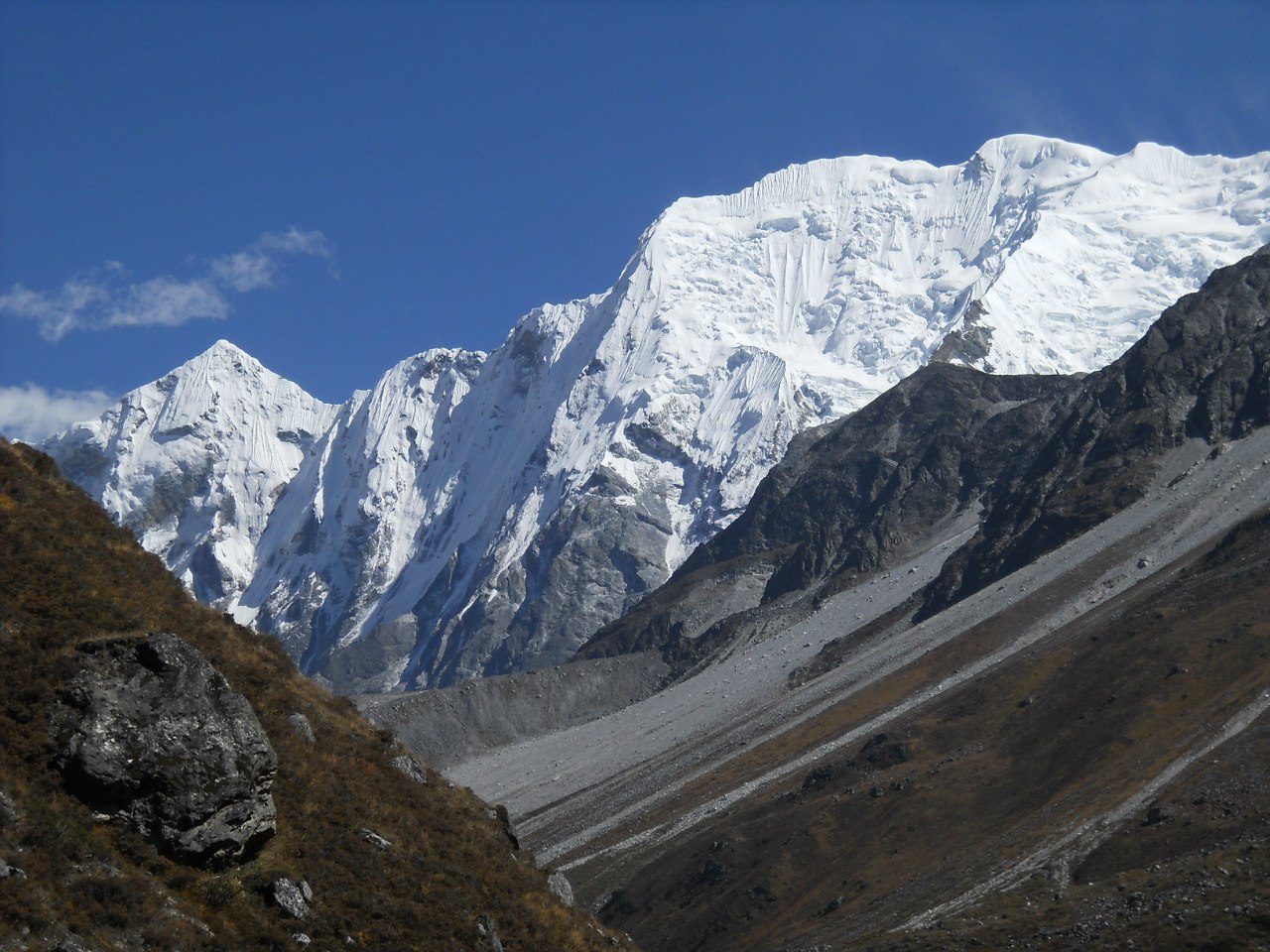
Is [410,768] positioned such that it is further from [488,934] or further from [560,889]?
[488,934]

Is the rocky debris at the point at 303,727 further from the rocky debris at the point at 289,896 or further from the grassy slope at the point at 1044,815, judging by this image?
the grassy slope at the point at 1044,815

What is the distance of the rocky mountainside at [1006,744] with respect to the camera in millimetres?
68938

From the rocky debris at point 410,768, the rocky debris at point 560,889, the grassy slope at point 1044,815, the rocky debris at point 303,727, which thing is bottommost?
the grassy slope at point 1044,815

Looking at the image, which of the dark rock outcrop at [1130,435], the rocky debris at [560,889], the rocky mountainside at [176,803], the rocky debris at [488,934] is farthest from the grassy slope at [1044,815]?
the dark rock outcrop at [1130,435]

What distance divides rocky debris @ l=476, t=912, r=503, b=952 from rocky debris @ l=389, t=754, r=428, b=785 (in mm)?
5336

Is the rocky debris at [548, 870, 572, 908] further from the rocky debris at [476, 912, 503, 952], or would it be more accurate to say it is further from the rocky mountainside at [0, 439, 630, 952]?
the rocky debris at [476, 912, 503, 952]

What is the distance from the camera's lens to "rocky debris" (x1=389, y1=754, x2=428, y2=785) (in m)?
35.1

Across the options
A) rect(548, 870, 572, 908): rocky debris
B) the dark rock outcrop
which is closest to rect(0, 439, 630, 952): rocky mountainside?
rect(548, 870, 572, 908): rocky debris

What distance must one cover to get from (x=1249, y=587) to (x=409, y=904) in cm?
9247

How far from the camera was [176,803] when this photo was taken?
2630cm

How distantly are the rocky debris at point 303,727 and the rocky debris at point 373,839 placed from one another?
2.96 m

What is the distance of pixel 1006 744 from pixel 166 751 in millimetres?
83006

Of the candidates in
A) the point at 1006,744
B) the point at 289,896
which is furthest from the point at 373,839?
the point at 1006,744

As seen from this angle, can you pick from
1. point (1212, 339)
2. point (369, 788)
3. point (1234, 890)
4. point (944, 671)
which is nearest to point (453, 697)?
point (944, 671)
